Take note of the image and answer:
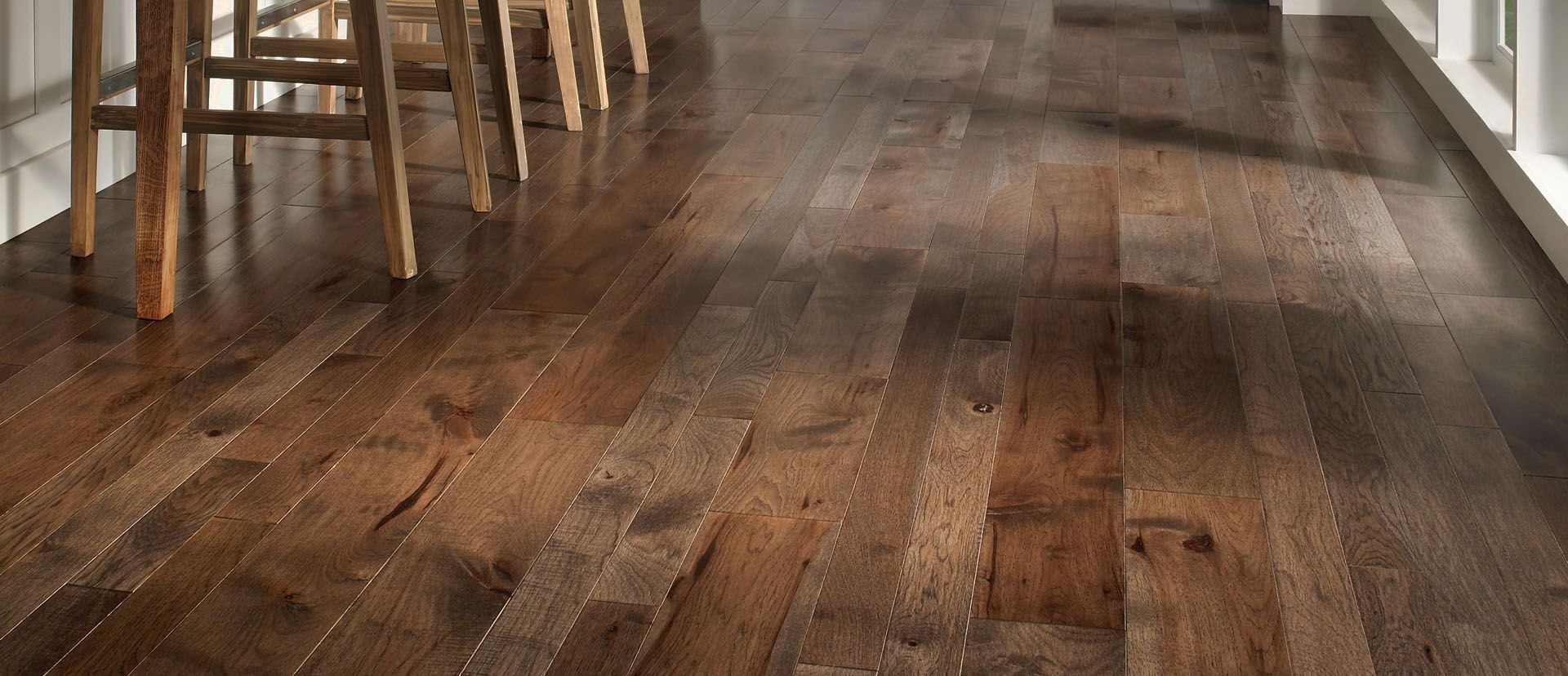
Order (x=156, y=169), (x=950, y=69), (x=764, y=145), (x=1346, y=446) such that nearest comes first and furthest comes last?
(x=1346, y=446) < (x=156, y=169) < (x=764, y=145) < (x=950, y=69)

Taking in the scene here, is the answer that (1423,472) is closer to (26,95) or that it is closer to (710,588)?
(710,588)

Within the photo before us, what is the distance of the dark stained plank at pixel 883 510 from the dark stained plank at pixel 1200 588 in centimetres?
24

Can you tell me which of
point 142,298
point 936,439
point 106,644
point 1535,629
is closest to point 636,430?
point 936,439

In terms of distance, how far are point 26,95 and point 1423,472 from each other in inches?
92.9

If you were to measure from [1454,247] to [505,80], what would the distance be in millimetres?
1770

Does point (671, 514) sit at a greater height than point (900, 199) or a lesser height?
lesser

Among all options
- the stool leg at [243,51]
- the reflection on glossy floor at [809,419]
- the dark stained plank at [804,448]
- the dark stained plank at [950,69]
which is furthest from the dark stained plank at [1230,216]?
the stool leg at [243,51]

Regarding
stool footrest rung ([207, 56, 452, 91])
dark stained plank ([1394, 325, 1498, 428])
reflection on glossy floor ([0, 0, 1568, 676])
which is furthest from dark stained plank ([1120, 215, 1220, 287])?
stool footrest rung ([207, 56, 452, 91])

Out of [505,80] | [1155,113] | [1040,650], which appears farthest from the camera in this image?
[1155,113]

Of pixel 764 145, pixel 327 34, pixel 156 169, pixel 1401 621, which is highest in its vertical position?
pixel 327 34

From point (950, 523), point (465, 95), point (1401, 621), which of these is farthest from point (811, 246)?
→ point (1401, 621)

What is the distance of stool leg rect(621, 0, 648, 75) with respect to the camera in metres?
3.65

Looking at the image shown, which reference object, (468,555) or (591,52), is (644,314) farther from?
(591,52)

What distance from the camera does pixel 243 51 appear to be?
288 centimetres
